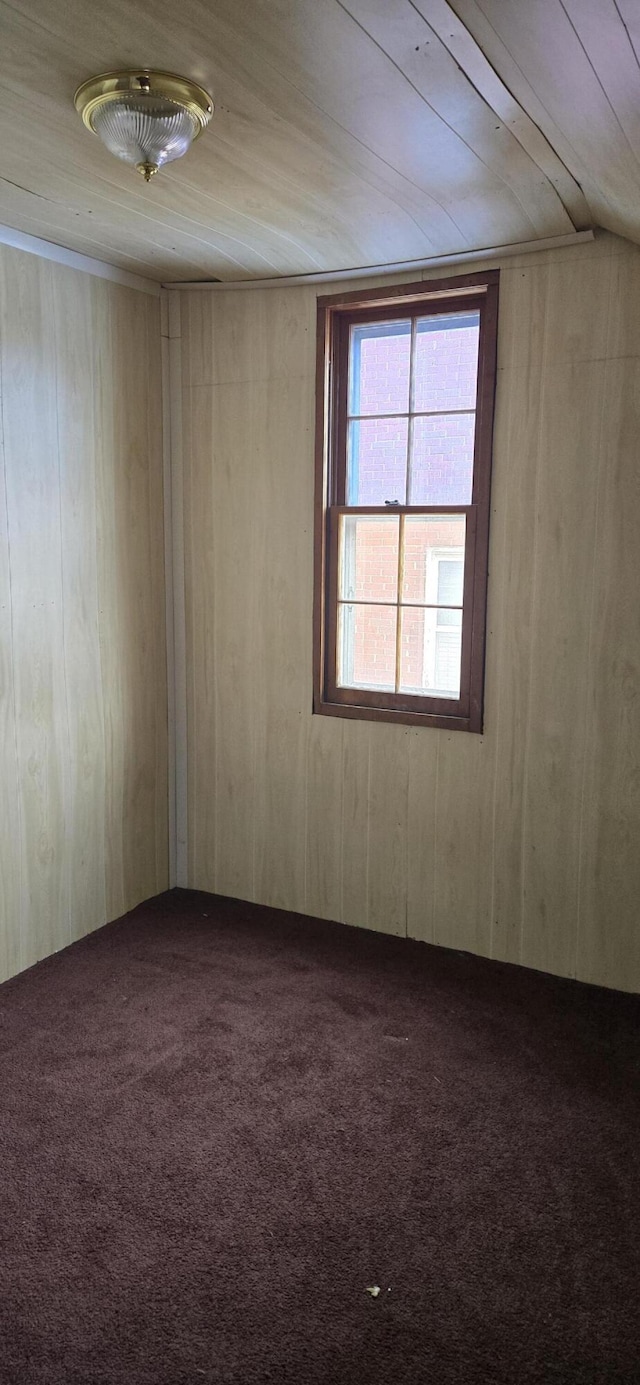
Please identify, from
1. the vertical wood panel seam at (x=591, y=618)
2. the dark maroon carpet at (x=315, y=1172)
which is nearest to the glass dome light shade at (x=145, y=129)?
the vertical wood panel seam at (x=591, y=618)

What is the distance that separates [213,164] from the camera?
2418mm

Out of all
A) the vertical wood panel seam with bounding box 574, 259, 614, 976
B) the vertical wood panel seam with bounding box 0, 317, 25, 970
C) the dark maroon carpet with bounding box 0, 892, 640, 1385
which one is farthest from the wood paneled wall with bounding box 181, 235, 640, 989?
the vertical wood panel seam with bounding box 0, 317, 25, 970

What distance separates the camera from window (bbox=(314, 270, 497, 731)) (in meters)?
3.23

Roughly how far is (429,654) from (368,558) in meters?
0.44

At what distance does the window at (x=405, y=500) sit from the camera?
10.6ft

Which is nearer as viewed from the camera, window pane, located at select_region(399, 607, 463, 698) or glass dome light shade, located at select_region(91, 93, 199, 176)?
glass dome light shade, located at select_region(91, 93, 199, 176)

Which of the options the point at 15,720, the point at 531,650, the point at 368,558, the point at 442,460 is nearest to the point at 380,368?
the point at 442,460

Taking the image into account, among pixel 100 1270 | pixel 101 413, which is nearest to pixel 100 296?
pixel 101 413

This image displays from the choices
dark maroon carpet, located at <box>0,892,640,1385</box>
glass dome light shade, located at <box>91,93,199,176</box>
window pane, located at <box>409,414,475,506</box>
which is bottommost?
dark maroon carpet, located at <box>0,892,640,1385</box>

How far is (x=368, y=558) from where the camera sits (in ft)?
11.5

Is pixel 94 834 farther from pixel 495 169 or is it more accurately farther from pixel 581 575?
pixel 495 169

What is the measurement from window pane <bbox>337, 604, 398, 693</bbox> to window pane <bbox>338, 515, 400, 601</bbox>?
0.06 meters

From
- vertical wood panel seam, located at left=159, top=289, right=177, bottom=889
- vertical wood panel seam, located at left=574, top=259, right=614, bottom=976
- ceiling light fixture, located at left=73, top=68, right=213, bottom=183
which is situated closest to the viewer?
ceiling light fixture, located at left=73, top=68, right=213, bottom=183

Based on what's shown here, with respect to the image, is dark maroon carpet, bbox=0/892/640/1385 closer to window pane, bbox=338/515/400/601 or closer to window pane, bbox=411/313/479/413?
window pane, bbox=338/515/400/601
